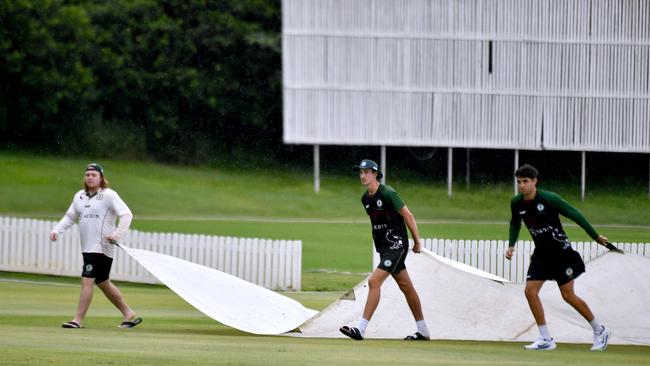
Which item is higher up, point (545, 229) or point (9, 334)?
point (545, 229)

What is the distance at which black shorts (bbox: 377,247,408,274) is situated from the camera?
478 inches

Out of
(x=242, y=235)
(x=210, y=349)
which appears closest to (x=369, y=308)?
(x=210, y=349)

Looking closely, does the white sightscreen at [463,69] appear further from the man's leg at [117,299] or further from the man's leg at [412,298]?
the man's leg at [412,298]

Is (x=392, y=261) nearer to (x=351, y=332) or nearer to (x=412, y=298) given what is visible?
(x=412, y=298)

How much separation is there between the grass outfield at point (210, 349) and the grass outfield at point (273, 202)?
18005 mm

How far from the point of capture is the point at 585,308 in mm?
11641

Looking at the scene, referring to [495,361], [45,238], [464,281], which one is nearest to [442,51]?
[45,238]

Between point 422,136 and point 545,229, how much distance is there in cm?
3518

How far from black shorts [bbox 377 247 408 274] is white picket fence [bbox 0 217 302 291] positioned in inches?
371

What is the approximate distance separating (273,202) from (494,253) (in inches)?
870

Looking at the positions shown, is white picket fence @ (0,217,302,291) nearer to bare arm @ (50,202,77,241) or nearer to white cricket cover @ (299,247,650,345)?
white cricket cover @ (299,247,650,345)

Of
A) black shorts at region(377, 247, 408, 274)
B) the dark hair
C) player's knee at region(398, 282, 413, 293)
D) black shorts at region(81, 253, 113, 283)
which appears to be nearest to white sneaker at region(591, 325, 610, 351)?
the dark hair

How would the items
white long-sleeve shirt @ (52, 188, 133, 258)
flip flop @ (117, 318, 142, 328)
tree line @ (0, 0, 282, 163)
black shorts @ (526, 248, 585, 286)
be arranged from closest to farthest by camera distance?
black shorts @ (526, 248, 585, 286)
white long-sleeve shirt @ (52, 188, 133, 258)
flip flop @ (117, 318, 142, 328)
tree line @ (0, 0, 282, 163)

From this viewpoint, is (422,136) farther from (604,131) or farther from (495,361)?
(495,361)
